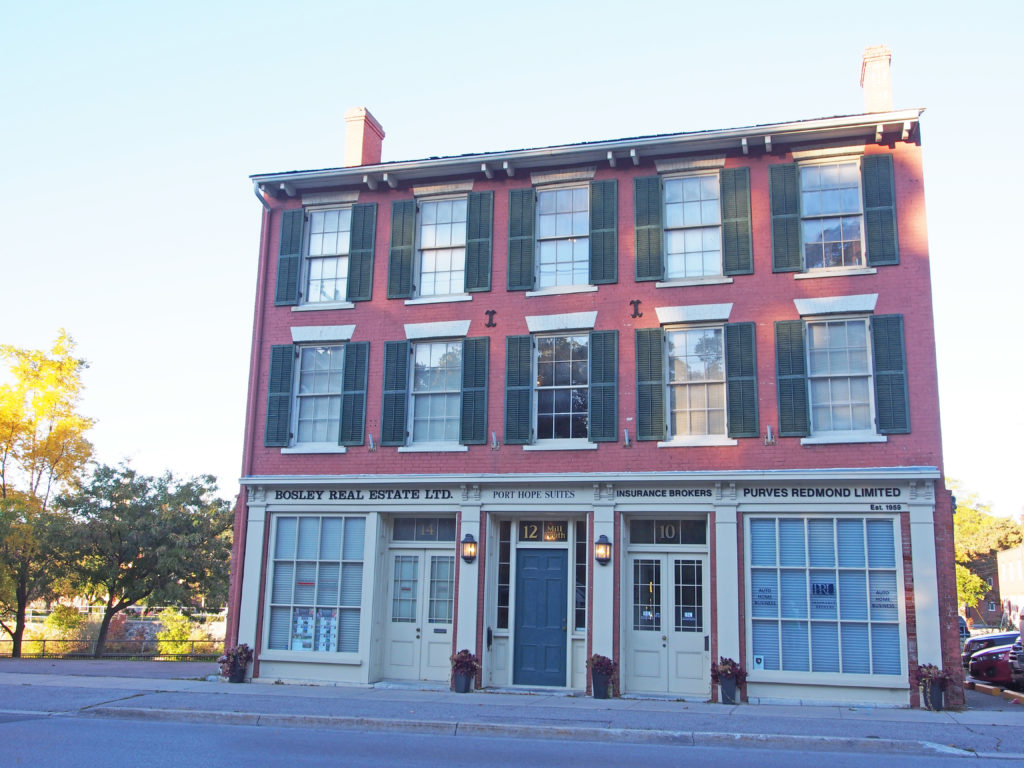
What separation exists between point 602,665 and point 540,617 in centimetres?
163

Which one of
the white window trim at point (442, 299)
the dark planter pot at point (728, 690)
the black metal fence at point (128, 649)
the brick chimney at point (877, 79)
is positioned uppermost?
the brick chimney at point (877, 79)

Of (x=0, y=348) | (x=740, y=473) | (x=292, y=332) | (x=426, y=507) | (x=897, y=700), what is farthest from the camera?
(x=0, y=348)

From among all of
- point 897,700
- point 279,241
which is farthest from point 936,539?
point 279,241

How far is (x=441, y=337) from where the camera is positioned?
56.2ft

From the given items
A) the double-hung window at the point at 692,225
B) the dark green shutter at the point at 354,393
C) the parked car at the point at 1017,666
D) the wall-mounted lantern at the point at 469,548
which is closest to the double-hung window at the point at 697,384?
the double-hung window at the point at 692,225

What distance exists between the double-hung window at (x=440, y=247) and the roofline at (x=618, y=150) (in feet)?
2.05

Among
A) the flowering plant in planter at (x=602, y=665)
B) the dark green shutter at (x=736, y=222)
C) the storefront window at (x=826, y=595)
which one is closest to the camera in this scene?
the storefront window at (x=826, y=595)

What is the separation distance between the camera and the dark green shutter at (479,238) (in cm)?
1714

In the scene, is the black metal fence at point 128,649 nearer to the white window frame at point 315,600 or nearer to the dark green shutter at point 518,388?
the white window frame at point 315,600

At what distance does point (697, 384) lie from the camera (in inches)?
618

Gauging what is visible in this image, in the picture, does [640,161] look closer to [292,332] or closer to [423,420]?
[423,420]

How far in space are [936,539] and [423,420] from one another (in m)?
9.07

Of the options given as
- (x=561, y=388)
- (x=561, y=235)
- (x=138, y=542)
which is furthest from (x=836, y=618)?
(x=138, y=542)

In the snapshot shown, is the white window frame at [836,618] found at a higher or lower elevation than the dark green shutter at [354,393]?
lower
